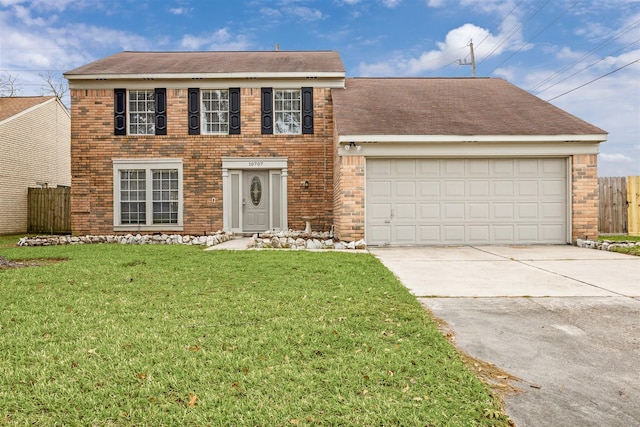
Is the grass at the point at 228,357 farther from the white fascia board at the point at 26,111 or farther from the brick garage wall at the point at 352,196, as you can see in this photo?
the white fascia board at the point at 26,111

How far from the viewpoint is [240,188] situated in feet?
41.4

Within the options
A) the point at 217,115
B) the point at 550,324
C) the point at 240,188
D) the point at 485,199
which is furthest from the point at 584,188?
the point at 217,115

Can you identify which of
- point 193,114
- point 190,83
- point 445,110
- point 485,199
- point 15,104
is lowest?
point 485,199

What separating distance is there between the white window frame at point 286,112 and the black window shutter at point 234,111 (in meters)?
1.13

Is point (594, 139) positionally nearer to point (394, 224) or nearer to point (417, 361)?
point (394, 224)

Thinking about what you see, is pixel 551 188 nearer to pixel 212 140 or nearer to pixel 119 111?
pixel 212 140

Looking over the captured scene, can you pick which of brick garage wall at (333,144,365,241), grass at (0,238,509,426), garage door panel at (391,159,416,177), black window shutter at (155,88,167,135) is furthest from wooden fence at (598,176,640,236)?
black window shutter at (155,88,167,135)

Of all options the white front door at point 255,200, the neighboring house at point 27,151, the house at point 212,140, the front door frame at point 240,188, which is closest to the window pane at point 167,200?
the house at point 212,140

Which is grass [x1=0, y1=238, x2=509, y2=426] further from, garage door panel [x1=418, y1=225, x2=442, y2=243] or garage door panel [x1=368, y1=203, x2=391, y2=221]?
garage door panel [x1=418, y1=225, x2=442, y2=243]

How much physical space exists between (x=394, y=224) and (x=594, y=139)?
5.33 metres

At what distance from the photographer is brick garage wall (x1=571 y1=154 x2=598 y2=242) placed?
1012cm

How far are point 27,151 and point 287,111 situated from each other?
12.3 metres

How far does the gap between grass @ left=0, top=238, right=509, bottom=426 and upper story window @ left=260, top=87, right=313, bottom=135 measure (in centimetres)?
790

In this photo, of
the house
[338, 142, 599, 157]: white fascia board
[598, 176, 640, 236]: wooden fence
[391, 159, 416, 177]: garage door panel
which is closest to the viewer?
[338, 142, 599, 157]: white fascia board
